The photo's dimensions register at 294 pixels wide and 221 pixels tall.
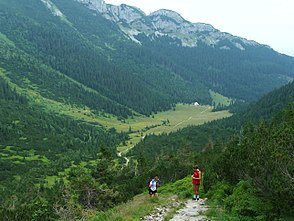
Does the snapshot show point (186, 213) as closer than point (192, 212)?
Yes

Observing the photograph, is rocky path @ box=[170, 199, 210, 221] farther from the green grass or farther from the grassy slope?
the green grass

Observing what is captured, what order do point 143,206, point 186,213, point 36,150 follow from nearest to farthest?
point 186,213 < point 143,206 < point 36,150

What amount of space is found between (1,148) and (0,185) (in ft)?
181

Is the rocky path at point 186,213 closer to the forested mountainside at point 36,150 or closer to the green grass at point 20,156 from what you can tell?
the forested mountainside at point 36,150

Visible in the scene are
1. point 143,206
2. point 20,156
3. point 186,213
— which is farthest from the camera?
point 20,156

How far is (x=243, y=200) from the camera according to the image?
2347 centimetres

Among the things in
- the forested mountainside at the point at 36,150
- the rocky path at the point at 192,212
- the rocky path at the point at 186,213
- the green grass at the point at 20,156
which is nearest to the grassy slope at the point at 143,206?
the rocky path at the point at 186,213

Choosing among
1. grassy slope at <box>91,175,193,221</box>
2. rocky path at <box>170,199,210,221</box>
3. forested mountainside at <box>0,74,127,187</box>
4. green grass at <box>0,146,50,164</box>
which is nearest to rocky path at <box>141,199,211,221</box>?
rocky path at <box>170,199,210,221</box>

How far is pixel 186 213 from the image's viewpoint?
25078mm

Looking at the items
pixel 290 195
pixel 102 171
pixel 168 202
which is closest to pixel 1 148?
pixel 102 171

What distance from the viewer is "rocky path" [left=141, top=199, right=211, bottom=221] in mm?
23487

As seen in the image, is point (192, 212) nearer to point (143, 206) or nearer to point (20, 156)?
point (143, 206)

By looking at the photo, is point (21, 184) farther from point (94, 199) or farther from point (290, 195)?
point (290, 195)

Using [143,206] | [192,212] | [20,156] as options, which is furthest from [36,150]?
[192,212]
